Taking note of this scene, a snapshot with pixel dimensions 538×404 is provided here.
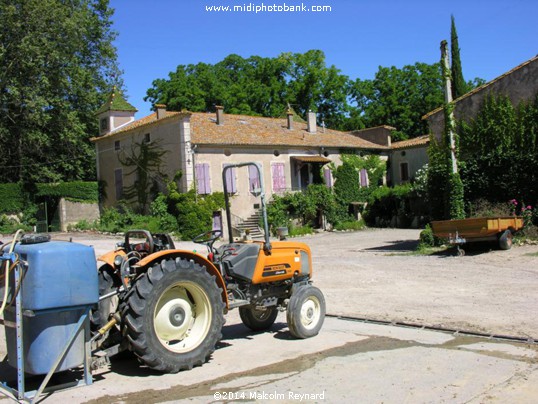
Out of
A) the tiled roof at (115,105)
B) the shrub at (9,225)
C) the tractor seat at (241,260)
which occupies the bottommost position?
the tractor seat at (241,260)

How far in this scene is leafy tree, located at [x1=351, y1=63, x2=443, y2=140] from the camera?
51125 millimetres

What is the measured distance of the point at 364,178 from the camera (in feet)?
125

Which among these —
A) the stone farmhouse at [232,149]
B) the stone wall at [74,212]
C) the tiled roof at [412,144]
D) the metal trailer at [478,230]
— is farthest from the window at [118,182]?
the metal trailer at [478,230]

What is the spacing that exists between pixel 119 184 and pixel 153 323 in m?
30.2

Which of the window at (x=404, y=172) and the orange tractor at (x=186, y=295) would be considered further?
the window at (x=404, y=172)

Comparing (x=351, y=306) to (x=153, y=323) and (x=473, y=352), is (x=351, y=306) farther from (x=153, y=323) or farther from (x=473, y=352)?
(x=153, y=323)

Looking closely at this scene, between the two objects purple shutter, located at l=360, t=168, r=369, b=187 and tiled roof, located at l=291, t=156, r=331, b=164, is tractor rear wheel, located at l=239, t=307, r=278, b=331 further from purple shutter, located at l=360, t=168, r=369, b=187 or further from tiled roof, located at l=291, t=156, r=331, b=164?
purple shutter, located at l=360, t=168, r=369, b=187

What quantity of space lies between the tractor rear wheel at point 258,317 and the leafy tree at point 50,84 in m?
27.0

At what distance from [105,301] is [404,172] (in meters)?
35.8

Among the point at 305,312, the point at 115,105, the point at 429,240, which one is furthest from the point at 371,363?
the point at 115,105

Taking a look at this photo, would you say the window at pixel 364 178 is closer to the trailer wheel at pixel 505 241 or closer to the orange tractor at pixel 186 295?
the trailer wheel at pixel 505 241

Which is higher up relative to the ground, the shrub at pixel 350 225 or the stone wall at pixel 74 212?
the stone wall at pixel 74 212

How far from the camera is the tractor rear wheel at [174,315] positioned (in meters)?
5.40

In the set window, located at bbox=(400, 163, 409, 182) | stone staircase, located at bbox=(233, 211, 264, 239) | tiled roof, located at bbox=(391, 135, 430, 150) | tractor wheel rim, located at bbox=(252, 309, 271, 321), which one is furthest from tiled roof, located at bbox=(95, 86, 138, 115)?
tractor wheel rim, located at bbox=(252, 309, 271, 321)
